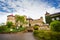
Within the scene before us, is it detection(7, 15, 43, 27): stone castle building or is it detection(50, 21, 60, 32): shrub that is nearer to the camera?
detection(50, 21, 60, 32): shrub

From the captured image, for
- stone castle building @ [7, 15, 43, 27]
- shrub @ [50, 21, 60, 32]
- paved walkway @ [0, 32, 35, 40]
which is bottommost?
paved walkway @ [0, 32, 35, 40]

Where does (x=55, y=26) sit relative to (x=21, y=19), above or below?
below

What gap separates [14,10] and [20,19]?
0.27m

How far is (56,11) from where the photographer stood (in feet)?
13.5

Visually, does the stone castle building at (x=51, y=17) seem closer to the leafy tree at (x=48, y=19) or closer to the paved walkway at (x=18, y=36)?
the leafy tree at (x=48, y=19)

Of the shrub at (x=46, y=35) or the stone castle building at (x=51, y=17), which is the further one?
the stone castle building at (x=51, y=17)

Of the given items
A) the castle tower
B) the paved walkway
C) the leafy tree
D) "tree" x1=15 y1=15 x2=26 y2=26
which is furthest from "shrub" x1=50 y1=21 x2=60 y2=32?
the castle tower

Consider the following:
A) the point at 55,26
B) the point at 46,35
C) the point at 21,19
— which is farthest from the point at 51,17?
the point at 21,19

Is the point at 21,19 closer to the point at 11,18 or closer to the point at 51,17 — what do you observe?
the point at 11,18

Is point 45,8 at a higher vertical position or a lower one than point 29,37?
higher

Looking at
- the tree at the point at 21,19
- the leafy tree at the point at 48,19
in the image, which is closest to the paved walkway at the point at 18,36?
the tree at the point at 21,19

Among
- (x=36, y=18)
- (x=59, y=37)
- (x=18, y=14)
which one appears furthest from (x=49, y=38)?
(x=18, y=14)

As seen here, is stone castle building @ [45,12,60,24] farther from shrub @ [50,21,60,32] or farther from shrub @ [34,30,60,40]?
shrub @ [34,30,60,40]

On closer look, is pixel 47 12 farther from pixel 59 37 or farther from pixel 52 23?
pixel 59 37
